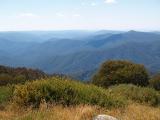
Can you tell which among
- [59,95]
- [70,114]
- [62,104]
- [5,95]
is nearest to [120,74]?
[5,95]

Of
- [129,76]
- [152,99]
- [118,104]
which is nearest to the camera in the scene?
[118,104]

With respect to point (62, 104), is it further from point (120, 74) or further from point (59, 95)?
point (120, 74)

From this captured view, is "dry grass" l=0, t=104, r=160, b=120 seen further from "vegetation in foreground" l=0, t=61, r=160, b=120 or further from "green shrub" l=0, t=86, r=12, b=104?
"green shrub" l=0, t=86, r=12, b=104

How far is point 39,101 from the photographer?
9.51 metres

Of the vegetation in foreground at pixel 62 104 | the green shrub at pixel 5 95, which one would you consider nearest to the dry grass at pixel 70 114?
the vegetation in foreground at pixel 62 104

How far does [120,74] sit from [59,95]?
1047 inches

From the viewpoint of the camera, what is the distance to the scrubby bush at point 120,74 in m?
35.7

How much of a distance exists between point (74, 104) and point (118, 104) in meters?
1.26

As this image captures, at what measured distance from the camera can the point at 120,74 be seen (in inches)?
1420

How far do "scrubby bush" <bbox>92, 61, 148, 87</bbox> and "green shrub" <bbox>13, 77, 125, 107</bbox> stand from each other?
80.9 feet

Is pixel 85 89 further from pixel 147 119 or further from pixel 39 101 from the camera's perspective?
pixel 147 119

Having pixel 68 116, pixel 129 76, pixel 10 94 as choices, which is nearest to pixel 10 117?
pixel 68 116

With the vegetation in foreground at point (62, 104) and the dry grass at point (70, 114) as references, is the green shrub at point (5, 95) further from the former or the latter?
the dry grass at point (70, 114)

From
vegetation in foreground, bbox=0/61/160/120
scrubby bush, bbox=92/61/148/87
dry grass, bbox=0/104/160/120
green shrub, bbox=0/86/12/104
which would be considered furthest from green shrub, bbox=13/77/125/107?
scrubby bush, bbox=92/61/148/87
